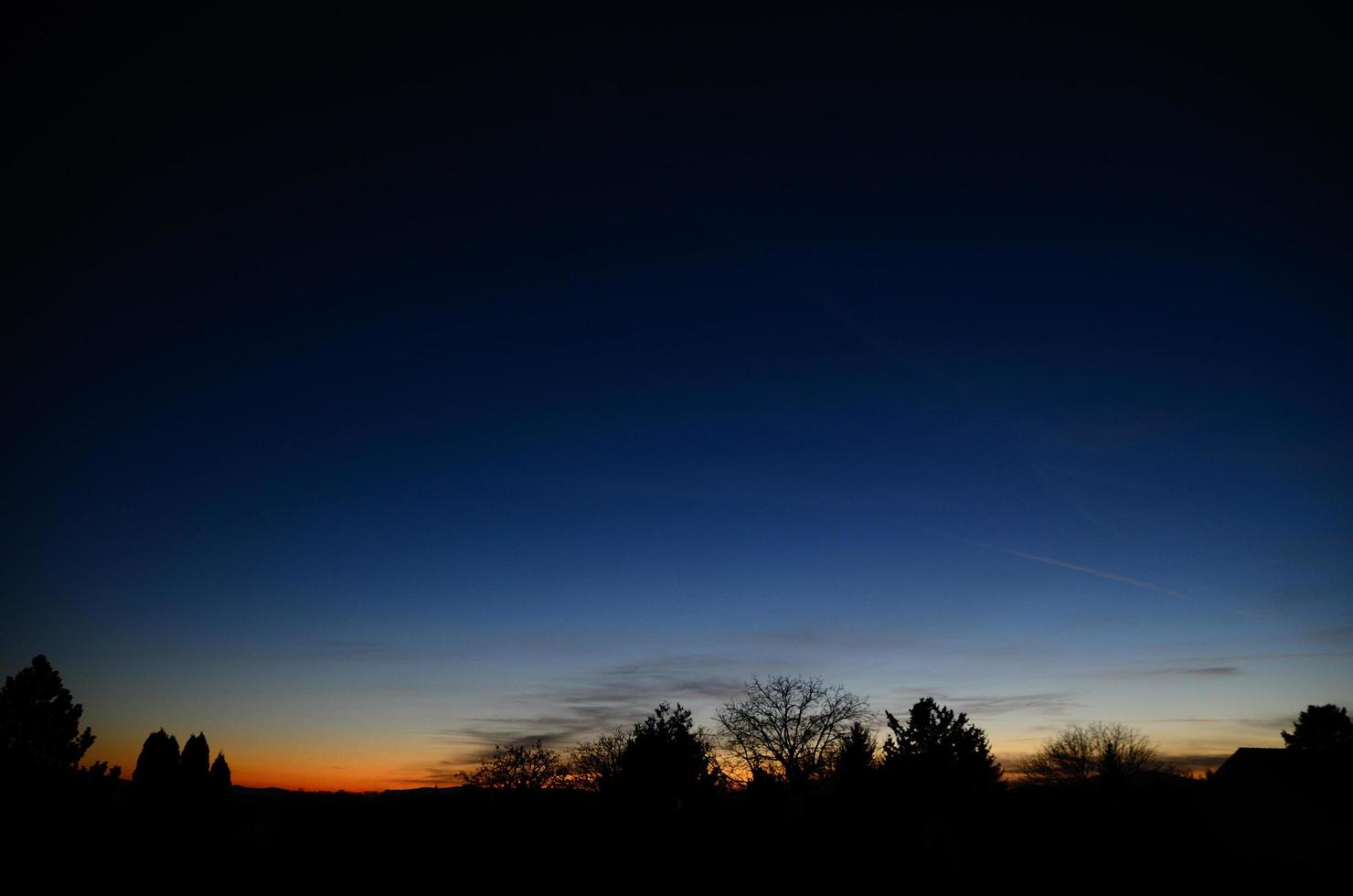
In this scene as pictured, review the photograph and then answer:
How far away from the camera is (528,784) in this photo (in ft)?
217

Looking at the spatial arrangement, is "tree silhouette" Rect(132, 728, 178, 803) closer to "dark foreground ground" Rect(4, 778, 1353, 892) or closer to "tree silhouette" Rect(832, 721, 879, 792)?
"dark foreground ground" Rect(4, 778, 1353, 892)

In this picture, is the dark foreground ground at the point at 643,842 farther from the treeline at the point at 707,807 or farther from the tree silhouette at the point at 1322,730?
the tree silhouette at the point at 1322,730

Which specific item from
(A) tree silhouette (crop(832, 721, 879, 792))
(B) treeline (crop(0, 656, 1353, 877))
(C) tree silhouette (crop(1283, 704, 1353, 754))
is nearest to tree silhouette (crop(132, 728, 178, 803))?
(B) treeline (crop(0, 656, 1353, 877))

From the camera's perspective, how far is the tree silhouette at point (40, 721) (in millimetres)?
43062

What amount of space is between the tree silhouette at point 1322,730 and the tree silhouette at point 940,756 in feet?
94.1

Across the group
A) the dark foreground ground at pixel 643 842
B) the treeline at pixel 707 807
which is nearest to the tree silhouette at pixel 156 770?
the treeline at pixel 707 807

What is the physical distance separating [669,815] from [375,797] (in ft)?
45.1

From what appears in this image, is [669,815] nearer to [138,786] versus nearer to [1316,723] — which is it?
[138,786]

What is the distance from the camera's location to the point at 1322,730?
181 feet

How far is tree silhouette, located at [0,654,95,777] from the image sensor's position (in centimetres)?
4306

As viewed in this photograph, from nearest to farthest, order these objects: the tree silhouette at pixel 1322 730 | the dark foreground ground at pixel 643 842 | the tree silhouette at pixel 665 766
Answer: the dark foreground ground at pixel 643 842
the tree silhouette at pixel 665 766
the tree silhouette at pixel 1322 730

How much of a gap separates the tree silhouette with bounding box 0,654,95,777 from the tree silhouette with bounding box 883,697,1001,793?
5671cm

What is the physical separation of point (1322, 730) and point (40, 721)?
98003 millimetres

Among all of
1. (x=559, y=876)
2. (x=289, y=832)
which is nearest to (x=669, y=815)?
(x=559, y=876)
